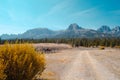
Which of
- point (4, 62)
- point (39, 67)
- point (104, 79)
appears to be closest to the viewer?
point (4, 62)

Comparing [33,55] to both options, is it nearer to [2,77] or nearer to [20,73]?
[20,73]

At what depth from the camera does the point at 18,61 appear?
15375 mm

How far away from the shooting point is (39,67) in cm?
1762

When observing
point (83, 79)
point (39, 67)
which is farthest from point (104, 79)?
point (39, 67)

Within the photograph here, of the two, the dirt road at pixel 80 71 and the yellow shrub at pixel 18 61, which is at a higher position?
the yellow shrub at pixel 18 61

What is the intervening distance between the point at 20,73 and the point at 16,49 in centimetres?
159

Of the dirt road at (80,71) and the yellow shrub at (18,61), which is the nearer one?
the yellow shrub at (18,61)

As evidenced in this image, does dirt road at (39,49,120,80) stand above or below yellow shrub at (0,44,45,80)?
below

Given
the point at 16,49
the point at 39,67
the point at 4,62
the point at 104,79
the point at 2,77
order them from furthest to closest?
1. the point at 104,79
2. the point at 39,67
3. the point at 16,49
4. the point at 4,62
5. the point at 2,77

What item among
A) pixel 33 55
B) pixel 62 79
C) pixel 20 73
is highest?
pixel 33 55

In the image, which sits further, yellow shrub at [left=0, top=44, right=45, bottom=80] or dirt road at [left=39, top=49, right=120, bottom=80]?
dirt road at [left=39, top=49, right=120, bottom=80]

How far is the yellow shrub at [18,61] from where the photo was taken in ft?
50.3

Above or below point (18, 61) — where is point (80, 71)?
below

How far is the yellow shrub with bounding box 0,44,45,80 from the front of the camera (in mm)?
15346
